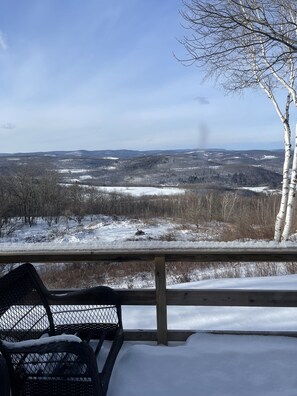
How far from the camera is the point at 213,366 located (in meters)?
2.59

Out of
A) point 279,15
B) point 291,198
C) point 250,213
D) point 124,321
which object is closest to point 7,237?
point 250,213

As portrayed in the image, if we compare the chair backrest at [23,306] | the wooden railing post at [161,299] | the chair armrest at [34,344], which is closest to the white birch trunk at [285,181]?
the wooden railing post at [161,299]

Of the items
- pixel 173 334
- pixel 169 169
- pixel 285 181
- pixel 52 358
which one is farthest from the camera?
pixel 169 169

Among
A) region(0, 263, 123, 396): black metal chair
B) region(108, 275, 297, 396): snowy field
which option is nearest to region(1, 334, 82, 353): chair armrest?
region(0, 263, 123, 396): black metal chair

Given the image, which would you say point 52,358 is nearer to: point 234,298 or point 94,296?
point 94,296

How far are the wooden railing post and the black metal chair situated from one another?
0.32 meters

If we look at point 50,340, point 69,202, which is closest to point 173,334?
point 50,340

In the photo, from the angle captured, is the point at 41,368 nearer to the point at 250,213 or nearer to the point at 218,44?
the point at 218,44

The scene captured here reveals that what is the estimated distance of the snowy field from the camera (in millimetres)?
2359

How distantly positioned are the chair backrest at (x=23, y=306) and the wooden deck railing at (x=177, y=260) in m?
0.27

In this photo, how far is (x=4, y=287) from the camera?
2234mm

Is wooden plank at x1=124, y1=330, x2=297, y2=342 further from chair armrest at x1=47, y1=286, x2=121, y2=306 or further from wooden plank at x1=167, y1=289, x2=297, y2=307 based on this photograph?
chair armrest at x1=47, y1=286, x2=121, y2=306

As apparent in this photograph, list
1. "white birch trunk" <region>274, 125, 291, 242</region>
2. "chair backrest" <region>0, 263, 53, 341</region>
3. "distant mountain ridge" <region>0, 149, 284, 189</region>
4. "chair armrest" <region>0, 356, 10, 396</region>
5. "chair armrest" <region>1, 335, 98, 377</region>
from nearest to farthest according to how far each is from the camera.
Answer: "chair armrest" <region>0, 356, 10, 396</region> < "chair armrest" <region>1, 335, 98, 377</region> < "chair backrest" <region>0, 263, 53, 341</region> < "white birch trunk" <region>274, 125, 291, 242</region> < "distant mountain ridge" <region>0, 149, 284, 189</region>

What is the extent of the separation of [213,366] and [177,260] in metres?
0.75
